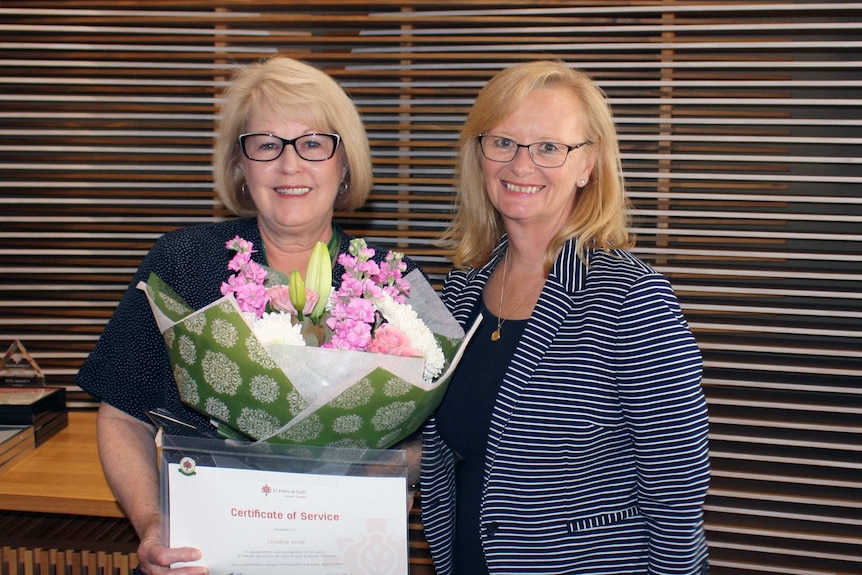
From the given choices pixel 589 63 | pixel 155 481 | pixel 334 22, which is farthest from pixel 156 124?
pixel 155 481

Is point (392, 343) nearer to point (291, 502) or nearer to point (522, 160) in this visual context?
point (291, 502)

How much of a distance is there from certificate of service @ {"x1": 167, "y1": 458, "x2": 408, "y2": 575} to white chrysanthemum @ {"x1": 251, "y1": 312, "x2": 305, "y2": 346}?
0.21m

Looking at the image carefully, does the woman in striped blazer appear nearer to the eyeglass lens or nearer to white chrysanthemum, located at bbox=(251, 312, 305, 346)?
the eyeglass lens

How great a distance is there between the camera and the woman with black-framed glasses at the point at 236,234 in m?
1.64

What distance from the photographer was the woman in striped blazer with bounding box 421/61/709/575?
153 cm

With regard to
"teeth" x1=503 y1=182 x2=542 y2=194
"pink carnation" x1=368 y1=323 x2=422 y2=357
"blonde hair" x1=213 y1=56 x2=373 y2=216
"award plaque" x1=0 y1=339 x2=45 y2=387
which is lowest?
"award plaque" x1=0 y1=339 x2=45 y2=387

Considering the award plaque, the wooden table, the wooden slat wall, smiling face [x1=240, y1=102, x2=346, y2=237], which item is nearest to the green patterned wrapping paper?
smiling face [x1=240, y1=102, x2=346, y2=237]

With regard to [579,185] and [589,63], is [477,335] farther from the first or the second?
[589,63]

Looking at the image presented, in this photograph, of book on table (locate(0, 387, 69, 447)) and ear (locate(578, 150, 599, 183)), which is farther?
book on table (locate(0, 387, 69, 447))

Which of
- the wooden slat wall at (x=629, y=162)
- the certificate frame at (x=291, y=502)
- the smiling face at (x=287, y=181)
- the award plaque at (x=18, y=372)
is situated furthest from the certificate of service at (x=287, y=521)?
the wooden slat wall at (x=629, y=162)

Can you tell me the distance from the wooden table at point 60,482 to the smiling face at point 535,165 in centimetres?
132

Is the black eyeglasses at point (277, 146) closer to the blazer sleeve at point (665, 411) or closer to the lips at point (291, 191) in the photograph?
the lips at point (291, 191)

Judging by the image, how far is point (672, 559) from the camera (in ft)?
5.16

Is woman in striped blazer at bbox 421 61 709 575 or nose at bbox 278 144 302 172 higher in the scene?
nose at bbox 278 144 302 172
